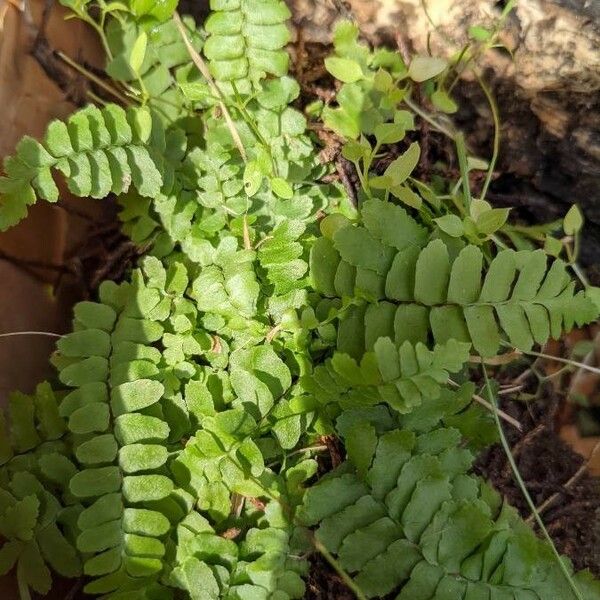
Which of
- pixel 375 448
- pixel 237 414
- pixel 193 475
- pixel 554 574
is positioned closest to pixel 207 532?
pixel 193 475

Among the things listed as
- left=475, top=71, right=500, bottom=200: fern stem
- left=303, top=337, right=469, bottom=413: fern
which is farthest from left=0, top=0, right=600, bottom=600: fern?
left=475, top=71, right=500, bottom=200: fern stem

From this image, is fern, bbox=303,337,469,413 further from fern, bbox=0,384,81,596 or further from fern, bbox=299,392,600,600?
fern, bbox=0,384,81,596

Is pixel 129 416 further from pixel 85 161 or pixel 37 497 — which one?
pixel 85 161

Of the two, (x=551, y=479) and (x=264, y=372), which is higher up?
(x=264, y=372)

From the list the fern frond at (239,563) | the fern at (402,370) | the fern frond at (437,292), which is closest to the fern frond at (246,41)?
the fern frond at (437,292)

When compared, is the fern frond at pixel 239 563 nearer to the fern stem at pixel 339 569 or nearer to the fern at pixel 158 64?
the fern stem at pixel 339 569

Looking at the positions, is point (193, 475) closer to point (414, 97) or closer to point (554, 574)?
point (554, 574)

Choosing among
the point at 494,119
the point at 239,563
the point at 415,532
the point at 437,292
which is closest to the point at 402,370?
the point at 437,292
